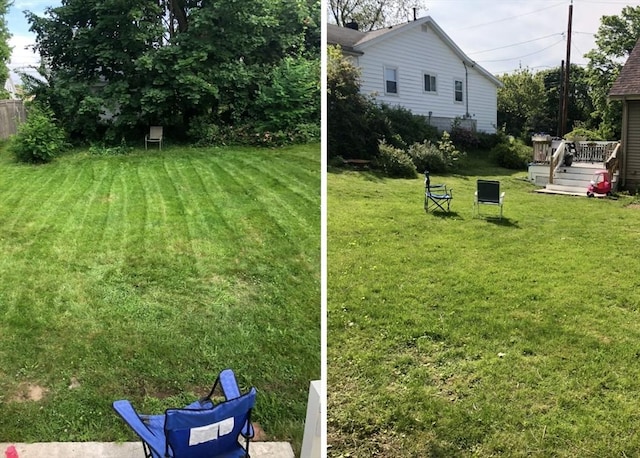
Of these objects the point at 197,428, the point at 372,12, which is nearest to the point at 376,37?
the point at 372,12

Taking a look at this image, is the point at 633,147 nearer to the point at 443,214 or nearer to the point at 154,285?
the point at 443,214

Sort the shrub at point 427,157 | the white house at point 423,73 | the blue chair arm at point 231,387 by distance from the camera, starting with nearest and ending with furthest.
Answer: the blue chair arm at point 231,387 < the white house at point 423,73 < the shrub at point 427,157

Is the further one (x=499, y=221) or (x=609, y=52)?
(x=499, y=221)

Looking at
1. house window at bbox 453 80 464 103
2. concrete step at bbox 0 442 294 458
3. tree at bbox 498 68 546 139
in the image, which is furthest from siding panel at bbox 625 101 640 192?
concrete step at bbox 0 442 294 458

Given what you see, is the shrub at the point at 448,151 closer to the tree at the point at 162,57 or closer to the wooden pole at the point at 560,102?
the wooden pole at the point at 560,102

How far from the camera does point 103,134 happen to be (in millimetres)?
1834

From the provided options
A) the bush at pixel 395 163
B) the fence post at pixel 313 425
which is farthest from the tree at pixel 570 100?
the fence post at pixel 313 425

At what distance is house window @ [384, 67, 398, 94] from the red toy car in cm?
71

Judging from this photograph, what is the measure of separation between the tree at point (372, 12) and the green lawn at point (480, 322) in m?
0.48

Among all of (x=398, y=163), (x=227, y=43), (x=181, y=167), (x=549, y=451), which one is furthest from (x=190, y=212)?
(x=549, y=451)

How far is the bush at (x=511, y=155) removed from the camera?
1899 mm

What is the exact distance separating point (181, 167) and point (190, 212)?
156 millimetres

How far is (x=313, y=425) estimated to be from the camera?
5.80 feet

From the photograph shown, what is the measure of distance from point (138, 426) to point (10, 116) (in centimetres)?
101
